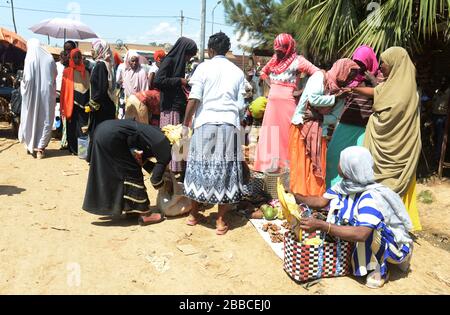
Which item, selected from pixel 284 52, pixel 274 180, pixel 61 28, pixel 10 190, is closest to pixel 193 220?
pixel 274 180

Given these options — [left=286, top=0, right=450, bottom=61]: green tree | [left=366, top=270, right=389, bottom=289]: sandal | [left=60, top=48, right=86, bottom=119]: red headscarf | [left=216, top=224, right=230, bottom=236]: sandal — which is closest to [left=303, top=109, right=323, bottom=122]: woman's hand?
[left=216, top=224, right=230, bottom=236]: sandal

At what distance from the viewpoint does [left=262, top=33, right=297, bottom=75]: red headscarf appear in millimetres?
4568

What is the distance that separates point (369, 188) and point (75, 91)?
17.0 feet

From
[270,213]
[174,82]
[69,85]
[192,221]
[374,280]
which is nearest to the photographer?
[374,280]

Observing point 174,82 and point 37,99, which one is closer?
point 174,82

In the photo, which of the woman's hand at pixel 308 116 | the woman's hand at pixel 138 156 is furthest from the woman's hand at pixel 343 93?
the woman's hand at pixel 138 156

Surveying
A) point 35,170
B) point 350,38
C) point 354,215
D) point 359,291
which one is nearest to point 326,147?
point 354,215

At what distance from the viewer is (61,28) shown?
1001cm

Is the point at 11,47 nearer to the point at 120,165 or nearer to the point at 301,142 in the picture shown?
the point at 120,165

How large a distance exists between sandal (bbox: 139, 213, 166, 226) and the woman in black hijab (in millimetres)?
633

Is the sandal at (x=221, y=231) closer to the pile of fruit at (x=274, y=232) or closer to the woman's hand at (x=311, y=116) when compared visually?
the pile of fruit at (x=274, y=232)

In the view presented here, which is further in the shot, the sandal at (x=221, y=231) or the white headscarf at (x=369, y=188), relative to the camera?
the sandal at (x=221, y=231)

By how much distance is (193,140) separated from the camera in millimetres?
3885

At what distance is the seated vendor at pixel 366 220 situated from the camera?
9.25 ft
